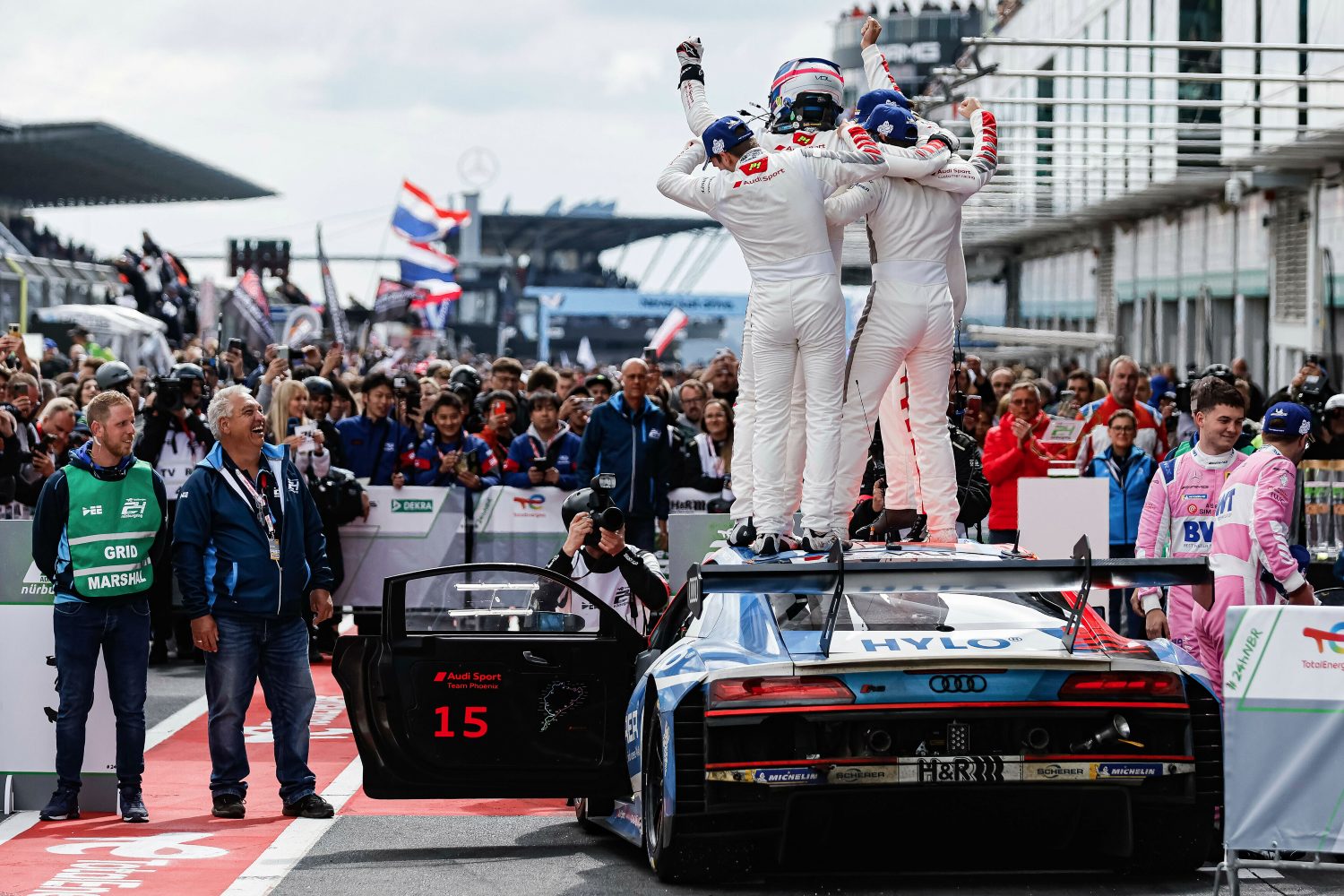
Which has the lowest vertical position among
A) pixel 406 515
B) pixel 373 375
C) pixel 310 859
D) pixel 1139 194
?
pixel 310 859

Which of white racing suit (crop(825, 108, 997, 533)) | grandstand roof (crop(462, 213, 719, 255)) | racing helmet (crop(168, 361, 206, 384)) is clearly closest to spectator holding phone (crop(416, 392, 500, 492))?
racing helmet (crop(168, 361, 206, 384))

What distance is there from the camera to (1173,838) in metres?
6.96

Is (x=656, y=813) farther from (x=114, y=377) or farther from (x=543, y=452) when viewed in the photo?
(x=114, y=377)

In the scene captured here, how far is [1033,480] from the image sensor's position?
12.5 meters

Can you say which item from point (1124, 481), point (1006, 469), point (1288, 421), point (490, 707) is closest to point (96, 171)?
point (1006, 469)

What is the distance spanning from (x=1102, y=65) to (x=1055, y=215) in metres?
5.63

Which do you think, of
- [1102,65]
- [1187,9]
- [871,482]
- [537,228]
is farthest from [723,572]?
[537,228]

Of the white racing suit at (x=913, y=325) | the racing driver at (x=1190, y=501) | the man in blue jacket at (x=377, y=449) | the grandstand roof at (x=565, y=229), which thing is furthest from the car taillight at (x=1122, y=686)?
the grandstand roof at (x=565, y=229)

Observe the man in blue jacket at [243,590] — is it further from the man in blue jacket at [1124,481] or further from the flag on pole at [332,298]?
the flag on pole at [332,298]

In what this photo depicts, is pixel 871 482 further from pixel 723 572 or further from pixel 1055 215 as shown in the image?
pixel 1055 215

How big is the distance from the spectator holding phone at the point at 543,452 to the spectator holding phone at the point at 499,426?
144 millimetres

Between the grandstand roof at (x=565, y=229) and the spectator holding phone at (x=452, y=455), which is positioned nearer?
the spectator holding phone at (x=452, y=455)

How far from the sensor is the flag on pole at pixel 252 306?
27.9 m

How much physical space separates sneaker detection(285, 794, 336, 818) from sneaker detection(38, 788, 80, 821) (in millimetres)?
973
